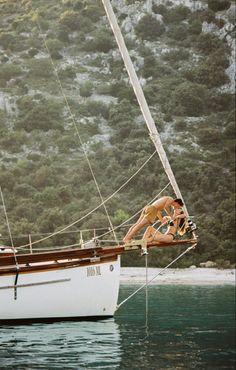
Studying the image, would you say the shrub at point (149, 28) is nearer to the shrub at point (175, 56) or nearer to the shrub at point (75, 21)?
the shrub at point (175, 56)

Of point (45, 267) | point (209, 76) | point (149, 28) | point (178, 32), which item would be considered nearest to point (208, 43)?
point (178, 32)

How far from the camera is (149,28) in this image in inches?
3711

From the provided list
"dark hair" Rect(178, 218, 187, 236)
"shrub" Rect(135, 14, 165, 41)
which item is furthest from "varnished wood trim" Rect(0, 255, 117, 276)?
"shrub" Rect(135, 14, 165, 41)

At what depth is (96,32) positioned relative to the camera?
92.6 meters

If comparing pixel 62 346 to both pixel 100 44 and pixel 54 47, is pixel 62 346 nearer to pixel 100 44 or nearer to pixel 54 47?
pixel 54 47

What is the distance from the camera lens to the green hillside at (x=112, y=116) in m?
60.1

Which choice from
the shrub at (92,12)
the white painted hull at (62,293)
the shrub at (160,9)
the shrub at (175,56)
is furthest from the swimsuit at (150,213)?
the shrub at (160,9)

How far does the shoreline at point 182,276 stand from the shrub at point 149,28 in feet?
152

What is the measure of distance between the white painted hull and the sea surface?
382 millimetres

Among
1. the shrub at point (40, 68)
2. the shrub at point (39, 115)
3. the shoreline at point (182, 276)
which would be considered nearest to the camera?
the shoreline at point (182, 276)

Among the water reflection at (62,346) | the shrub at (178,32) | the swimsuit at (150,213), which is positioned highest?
the shrub at (178,32)

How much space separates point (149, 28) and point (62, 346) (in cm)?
7962

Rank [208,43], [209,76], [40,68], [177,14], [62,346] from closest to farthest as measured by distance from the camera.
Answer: [62,346]
[40,68]
[209,76]
[208,43]
[177,14]

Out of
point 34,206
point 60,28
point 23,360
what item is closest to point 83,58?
point 60,28
